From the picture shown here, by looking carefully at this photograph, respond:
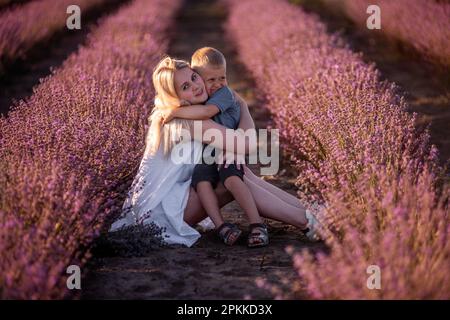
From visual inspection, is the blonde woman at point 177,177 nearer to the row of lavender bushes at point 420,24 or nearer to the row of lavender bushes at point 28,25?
the row of lavender bushes at point 420,24

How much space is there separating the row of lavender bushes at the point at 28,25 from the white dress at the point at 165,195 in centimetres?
461

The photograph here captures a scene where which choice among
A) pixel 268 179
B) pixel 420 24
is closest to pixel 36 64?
pixel 420 24

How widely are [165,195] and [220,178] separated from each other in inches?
12.2

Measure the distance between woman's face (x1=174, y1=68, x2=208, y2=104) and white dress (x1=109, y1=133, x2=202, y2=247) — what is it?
25cm

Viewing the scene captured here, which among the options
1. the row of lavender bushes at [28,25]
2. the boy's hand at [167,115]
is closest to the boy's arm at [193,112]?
the boy's hand at [167,115]

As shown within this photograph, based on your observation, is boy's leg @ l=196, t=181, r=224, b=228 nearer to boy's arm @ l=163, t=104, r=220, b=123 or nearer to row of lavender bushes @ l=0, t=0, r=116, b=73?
boy's arm @ l=163, t=104, r=220, b=123

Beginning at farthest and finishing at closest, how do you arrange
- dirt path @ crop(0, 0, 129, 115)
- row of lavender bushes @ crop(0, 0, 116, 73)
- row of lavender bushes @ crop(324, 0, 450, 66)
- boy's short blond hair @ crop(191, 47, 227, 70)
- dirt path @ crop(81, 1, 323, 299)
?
row of lavender bushes @ crop(0, 0, 116, 73), dirt path @ crop(0, 0, 129, 115), row of lavender bushes @ crop(324, 0, 450, 66), boy's short blond hair @ crop(191, 47, 227, 70), dirt path @ crop(81, 1, 323, 299)

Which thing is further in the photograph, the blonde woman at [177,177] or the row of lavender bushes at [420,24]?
the row of lavender bushes at [420,24]

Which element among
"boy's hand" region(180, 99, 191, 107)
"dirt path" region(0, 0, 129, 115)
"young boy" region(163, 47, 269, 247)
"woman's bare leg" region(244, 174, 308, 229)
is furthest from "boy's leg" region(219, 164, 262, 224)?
"dirt path" region(0, 0, 129, 115)

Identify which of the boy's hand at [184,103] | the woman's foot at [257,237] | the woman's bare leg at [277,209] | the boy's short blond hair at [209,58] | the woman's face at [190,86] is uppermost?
the boy's short blond hair at [209,58]

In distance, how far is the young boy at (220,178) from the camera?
389 cm

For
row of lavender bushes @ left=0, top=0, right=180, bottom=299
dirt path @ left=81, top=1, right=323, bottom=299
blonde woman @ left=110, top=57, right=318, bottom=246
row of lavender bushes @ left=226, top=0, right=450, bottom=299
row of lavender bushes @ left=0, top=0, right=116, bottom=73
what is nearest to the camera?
row of lavender bushes @ left=226, top=0, right=450, bottom=299

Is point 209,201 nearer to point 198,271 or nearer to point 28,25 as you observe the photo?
point 198,271

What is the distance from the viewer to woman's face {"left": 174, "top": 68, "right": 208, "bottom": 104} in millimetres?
3986
